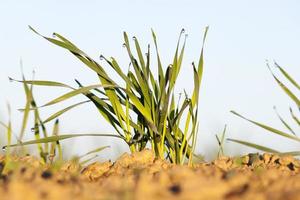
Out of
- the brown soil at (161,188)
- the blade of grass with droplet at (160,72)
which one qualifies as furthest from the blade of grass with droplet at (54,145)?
the brown soil at (161,188)

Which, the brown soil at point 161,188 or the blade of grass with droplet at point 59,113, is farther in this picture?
the blade of grass with droplet at point 59,113

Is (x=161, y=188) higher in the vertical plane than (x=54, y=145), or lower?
lower

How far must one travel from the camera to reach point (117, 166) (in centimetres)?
376

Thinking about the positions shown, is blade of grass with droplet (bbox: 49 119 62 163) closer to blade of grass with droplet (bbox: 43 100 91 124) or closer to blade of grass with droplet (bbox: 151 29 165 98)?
blade of grass with droplet (bbox: 43 100 91 124)

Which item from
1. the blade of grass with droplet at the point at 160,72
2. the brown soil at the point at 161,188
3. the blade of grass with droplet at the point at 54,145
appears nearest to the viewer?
the brown soil at the point at 161,188

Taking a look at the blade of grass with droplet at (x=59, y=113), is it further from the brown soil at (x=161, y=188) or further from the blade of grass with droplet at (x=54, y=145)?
the brown soil at (x=161, y=188)

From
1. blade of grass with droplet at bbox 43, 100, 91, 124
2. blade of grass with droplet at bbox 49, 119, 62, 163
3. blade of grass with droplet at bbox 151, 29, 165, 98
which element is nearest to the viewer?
blade of grass with droplet at bbox 49, 119, 62, 163

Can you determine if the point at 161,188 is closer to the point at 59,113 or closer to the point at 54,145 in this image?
the point at 54,145

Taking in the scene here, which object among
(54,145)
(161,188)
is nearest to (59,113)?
(54,145)

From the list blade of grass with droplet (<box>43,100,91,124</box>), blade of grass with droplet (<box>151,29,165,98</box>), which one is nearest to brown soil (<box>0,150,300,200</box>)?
blade of grass with droplet (<box>43,100,91,124</box>)

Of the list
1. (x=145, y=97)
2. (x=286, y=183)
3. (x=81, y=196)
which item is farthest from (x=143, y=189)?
(x=145, y=97)

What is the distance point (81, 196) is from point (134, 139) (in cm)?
270

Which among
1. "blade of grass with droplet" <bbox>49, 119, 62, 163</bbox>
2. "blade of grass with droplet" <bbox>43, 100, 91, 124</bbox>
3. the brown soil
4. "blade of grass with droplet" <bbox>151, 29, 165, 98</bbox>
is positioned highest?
"blade of grass with droplet" <bbox>151, 29, 165, 98</bbox>

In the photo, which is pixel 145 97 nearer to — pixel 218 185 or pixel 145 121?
pixel 145 121
